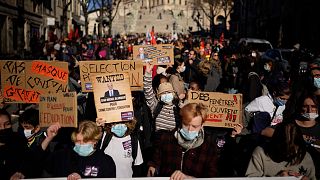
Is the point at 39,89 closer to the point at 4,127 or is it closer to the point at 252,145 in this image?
the point at 4,127

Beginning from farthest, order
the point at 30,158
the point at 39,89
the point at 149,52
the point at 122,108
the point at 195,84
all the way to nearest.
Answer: the point at 149,52 → the point at 195,84 → the point at 39,89 → the point at 122,108 → the point at 30,158

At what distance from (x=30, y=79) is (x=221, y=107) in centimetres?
291

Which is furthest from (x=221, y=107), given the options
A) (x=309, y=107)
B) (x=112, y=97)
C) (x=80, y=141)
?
(x=80, y=141)

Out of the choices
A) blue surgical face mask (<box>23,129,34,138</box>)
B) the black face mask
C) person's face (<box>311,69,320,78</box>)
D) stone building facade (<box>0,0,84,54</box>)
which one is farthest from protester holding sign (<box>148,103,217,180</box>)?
stone building facade (<box>0,0,84,54</box>)

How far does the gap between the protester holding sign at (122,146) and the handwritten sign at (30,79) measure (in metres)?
1.83

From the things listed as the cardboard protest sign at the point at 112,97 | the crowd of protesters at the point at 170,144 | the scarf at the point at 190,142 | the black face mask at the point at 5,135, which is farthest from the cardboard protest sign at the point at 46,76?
the scarf at the point at 190,142

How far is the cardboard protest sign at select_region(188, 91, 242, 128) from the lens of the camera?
592 cm

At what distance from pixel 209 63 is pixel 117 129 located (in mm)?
5667

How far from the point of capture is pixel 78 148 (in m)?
4.29

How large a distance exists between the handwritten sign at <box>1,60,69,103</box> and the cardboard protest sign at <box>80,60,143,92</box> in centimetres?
36

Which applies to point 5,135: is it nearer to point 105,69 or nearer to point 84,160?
point 84,160

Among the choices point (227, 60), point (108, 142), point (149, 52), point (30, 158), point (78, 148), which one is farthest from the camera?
point (227, 60)

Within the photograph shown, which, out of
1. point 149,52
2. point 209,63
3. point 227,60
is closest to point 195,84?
point 149,52

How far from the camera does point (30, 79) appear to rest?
676 cm
